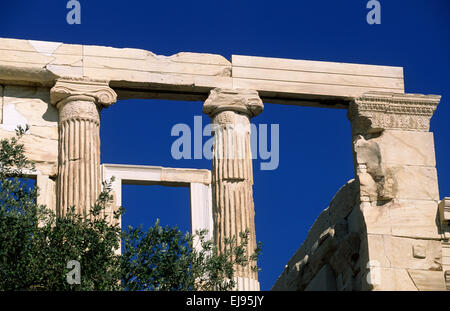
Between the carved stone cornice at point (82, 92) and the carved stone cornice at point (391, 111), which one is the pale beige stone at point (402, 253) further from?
the carved stone cornice at point (82, 92)

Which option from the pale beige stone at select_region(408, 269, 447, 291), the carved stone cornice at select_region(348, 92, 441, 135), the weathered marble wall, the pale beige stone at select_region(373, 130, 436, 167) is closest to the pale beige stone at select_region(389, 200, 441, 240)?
the weathered marble wall

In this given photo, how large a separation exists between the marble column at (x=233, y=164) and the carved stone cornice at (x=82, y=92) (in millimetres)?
1684

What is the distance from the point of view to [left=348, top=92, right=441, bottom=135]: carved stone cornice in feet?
71.2

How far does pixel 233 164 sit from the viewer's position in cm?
2092

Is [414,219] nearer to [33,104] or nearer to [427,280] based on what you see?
[427,280]

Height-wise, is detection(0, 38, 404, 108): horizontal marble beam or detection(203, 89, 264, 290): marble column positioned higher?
detection(0, 38, 404, 108): horizontal marble beam

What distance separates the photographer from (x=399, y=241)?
2086 centimetres

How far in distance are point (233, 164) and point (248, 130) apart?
75 centimetres

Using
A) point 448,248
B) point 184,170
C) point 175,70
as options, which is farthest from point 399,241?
point 184,170

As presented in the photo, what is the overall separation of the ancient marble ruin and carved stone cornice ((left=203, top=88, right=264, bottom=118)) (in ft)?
0.06

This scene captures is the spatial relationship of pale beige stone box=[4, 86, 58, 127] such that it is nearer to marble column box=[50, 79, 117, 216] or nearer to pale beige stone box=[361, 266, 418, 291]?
marble column box=[50, 79, 117, 216]

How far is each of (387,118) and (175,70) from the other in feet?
12.4

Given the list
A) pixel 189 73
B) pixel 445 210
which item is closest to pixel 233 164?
pixel 189 73

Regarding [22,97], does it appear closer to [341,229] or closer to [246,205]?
[246,205]
